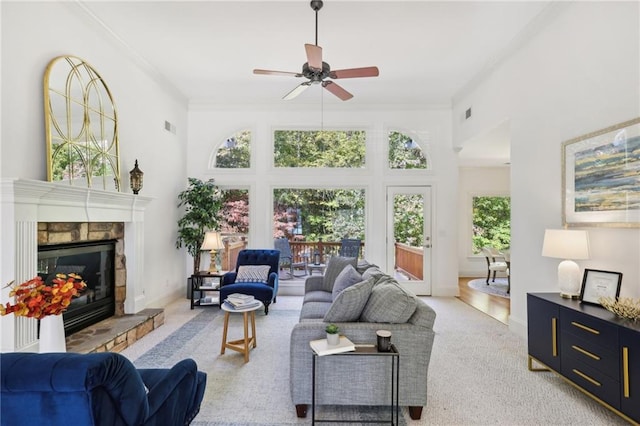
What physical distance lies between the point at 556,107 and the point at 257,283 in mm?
4073

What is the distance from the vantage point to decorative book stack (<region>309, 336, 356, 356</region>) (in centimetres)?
201

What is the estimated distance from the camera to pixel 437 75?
4.67 m

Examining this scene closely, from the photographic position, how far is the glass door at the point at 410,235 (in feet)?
19.0

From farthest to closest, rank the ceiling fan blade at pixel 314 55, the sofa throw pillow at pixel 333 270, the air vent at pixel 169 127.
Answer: the air vent at pixel 169 127 < the sofa throw pillow at pixel 333 270 < the ceiling fan blade at pixel 314 55

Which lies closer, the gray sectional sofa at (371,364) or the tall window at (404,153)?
the gray sectional sofa at (371,364)

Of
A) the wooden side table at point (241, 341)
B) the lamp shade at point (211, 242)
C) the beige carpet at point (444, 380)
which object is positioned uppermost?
the lamp shade at point (211, 242)

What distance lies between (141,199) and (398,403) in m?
3.66

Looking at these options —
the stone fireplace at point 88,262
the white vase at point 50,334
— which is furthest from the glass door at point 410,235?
the white vase at point 50,334

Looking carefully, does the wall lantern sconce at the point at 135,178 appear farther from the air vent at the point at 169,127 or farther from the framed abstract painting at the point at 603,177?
the framed abstract painting at the point at 603,177

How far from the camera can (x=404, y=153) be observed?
5875mm

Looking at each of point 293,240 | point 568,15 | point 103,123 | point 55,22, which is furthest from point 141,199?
point 568,15

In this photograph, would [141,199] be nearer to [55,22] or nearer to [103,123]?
[103,123]

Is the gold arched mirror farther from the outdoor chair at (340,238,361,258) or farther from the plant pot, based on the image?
the outdoor chair at (340,238,361,258)

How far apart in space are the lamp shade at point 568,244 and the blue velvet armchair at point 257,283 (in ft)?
10.7
